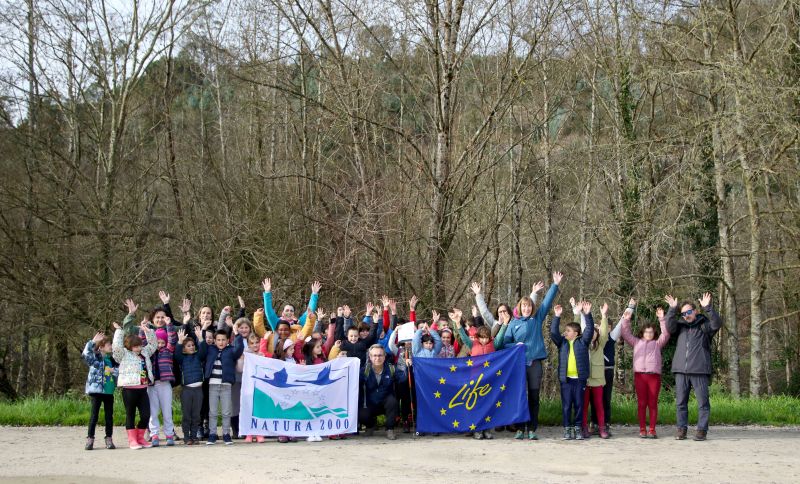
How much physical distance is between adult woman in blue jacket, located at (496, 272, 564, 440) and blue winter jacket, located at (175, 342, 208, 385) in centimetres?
425

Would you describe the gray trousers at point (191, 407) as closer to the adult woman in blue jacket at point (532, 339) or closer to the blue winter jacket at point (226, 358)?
the blue winter jacket at point (226, 358)

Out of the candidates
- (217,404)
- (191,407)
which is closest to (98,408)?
(191,407)

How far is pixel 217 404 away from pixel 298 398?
111 centimetres

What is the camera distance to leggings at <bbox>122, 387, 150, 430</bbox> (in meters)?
10.4

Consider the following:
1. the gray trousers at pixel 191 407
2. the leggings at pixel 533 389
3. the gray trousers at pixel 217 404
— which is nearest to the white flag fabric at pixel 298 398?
the gray trousers at pixel 217 404

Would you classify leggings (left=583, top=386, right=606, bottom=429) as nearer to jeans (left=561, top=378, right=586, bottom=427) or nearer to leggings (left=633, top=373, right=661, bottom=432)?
jeans (left=561, top=378, right=586, bottom=427)

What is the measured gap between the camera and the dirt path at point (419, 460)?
8.55 metres

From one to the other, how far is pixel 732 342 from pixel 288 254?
11125 millimetres

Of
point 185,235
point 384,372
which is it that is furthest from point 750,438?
point 185,235

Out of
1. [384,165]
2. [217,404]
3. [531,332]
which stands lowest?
[217,404]

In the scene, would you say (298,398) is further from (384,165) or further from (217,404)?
(384,165)

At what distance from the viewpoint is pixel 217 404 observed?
1098cm

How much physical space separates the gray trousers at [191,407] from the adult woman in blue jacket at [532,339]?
4.31 metres

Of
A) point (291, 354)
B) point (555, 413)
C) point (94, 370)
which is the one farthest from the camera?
point (555, 413)
